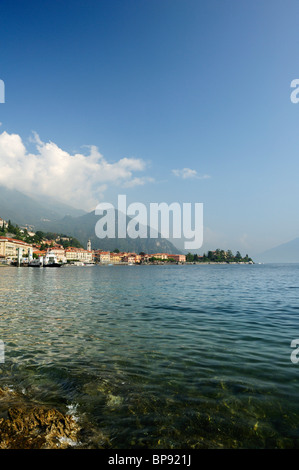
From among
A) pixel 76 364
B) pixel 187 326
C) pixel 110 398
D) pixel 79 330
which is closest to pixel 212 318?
pixel 187 326

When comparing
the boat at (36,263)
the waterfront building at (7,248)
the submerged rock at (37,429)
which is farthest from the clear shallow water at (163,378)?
the waterfront building at (7,248)

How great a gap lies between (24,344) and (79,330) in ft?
10.5

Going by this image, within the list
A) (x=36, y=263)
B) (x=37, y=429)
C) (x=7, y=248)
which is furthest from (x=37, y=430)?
(x=7, y=248)

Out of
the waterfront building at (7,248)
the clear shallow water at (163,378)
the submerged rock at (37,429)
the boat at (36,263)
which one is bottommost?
the boat at (36,263)

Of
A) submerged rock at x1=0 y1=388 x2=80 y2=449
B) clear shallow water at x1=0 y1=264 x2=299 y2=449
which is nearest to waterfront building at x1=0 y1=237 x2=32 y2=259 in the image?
clear shallow water at x1=0 y1=264 x2=299 y2=449

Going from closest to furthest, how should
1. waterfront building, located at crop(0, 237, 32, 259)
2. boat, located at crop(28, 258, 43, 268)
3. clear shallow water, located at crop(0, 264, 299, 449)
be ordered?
clear shallow water, located at crop(0, 264, 299, 449), boat, located at crop(28, 258, 43, 268), waterfront building, located at crop(0, 237, 32, 259)

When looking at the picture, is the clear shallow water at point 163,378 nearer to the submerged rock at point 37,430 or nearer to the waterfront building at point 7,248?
the submerged rock at point 37,430

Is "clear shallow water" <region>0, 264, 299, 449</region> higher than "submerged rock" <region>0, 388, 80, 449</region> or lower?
lower

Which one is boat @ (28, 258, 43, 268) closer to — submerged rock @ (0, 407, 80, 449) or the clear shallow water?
the clear shallow water

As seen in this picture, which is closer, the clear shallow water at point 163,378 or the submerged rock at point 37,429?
the submerged rock at point 37,429

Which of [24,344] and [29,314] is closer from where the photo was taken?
[24,344]

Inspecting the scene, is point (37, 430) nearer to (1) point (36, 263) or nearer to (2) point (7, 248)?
(1) point (36, 263)
